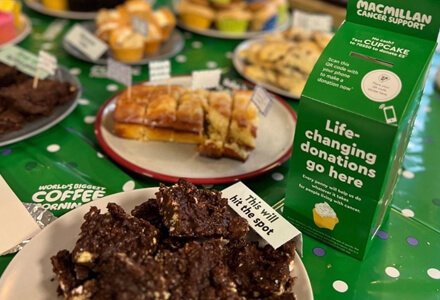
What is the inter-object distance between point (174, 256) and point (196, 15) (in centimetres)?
187

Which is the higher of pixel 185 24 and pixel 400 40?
pixel 400 40

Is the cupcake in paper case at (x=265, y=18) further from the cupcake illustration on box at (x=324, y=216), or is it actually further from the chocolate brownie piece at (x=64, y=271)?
the chocolate brownie piece at (x=64, y=271)

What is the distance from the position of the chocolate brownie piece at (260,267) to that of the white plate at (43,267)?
39 millimetres

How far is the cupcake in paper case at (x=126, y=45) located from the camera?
2188 millimetres

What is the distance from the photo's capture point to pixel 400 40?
3.71 ft

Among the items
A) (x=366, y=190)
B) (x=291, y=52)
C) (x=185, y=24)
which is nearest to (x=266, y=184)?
(x=366, y=190)

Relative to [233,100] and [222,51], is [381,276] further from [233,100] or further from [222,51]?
[222,51]

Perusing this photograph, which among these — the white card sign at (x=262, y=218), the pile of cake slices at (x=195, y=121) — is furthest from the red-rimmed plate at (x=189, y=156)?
the white card sign at (x=262, y=218)

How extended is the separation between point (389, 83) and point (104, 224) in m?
0.73

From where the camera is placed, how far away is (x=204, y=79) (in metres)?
1.78

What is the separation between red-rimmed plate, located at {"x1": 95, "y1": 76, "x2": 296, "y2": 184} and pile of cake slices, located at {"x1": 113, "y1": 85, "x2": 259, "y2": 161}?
0.03 m

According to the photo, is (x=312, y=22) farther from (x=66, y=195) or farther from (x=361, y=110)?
(x=66, y=195)

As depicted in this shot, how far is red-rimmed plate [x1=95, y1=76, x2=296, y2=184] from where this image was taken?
1.50 meters

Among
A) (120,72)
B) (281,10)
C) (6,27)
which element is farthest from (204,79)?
(281,10)
